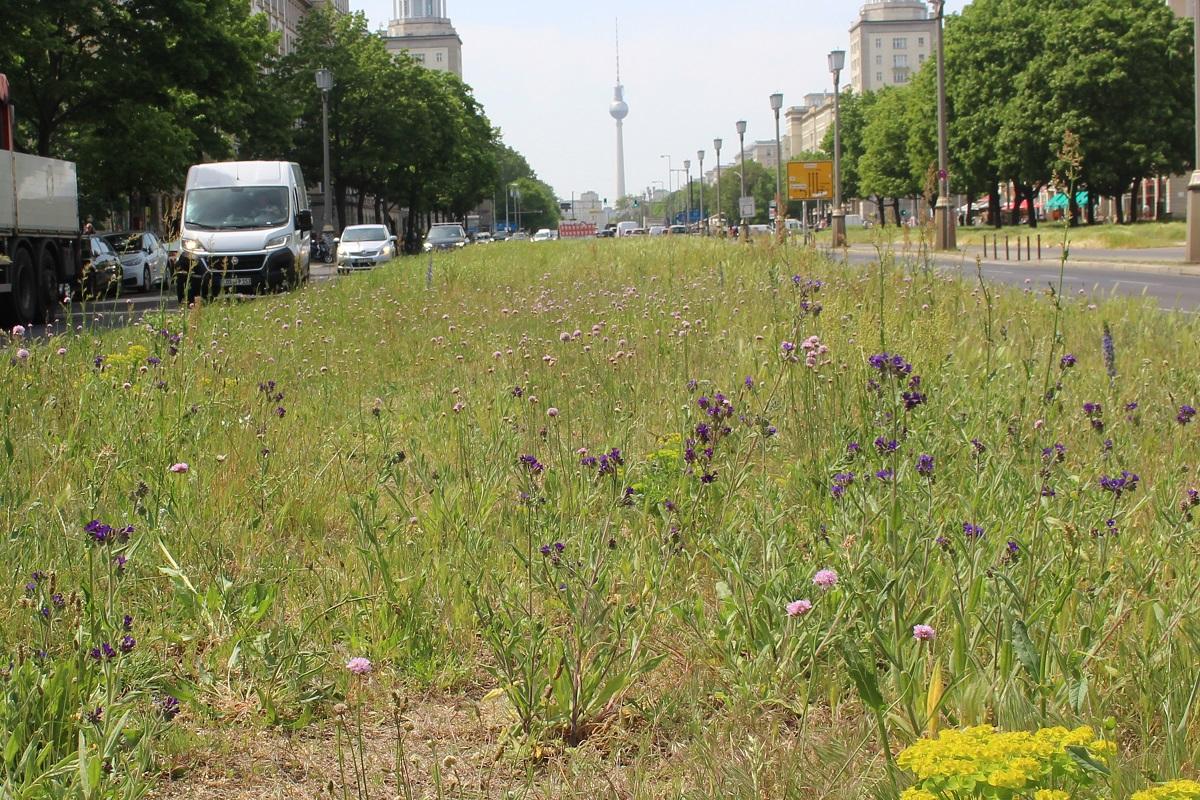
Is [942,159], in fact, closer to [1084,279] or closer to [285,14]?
[1084,279]

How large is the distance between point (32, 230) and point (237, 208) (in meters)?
5.89

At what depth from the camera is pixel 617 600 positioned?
346cm

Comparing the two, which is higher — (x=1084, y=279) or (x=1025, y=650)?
(x=1084, y=279)

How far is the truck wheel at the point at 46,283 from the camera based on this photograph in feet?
71.3

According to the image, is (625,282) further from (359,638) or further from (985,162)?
(985,162)

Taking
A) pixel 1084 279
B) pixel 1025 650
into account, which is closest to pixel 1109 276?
pixel 1084 279

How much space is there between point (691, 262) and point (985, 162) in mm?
59804

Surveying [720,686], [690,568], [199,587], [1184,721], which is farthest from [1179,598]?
[199,587]

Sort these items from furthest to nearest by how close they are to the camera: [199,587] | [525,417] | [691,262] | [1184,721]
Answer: [691,262] → [525,417] → [199,587] → [1184,721]

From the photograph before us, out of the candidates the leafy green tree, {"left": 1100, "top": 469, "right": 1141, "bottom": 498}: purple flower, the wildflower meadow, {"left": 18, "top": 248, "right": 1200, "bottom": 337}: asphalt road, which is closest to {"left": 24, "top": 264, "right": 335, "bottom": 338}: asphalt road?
{"left": 18, "top": 248, "right": 1200, "bottom": 337}: asphalt road

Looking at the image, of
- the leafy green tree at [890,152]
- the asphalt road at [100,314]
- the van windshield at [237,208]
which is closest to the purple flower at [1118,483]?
the asphalt road at [100,314]

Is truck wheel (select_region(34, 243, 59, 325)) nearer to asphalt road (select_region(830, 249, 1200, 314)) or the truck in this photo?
the truck

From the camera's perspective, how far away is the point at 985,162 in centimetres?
A: 7506

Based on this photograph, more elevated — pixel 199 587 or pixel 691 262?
pixel 691 262
